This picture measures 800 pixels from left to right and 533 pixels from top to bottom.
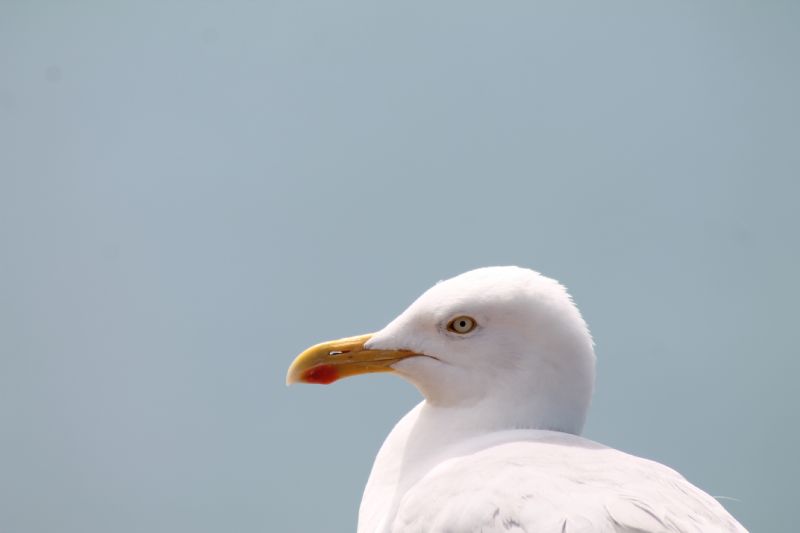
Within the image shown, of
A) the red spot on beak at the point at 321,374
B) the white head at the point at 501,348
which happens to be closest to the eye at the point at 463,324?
the white head at the point at 501,348

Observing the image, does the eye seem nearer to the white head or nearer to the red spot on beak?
the white head

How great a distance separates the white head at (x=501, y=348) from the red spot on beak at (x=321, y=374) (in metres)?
0.11

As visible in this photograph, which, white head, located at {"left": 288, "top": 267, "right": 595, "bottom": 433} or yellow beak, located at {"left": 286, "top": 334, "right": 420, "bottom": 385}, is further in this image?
yellow beak, located at {"left": 286, "top": 334, "right": 420, "bottom": 385}

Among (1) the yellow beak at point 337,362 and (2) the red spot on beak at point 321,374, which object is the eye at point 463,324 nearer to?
(1) the yellow beak at point 337,362

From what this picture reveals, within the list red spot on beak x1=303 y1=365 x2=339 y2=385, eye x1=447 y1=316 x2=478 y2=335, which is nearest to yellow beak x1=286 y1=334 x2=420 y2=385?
red spot on beak x1=303 y1=365 x2=339 y2=385

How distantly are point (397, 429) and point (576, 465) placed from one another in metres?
0.52

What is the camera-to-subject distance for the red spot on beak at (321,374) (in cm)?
211

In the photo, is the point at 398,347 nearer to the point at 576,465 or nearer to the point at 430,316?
the point at 430,316

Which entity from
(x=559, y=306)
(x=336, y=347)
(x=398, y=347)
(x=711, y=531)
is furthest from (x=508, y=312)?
(x=711, y=531)

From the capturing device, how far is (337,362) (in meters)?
2.10

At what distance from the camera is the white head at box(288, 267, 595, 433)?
1.96 meters

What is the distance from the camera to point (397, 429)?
215 centimetres

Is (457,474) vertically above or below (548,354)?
below

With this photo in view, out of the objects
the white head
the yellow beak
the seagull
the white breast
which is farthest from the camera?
the yellow beak
